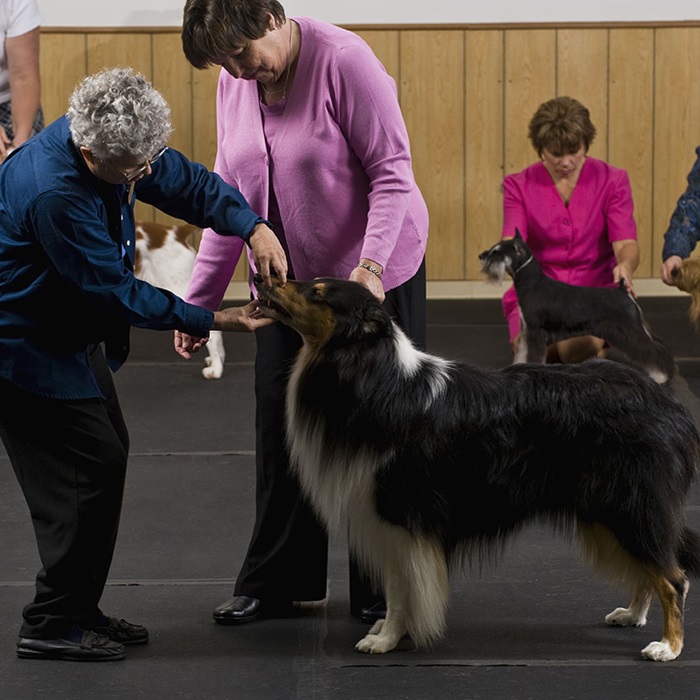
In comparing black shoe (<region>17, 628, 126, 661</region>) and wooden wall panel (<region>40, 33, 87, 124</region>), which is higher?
wooden wall panel (<region>40, 33, 87, 124</region>)

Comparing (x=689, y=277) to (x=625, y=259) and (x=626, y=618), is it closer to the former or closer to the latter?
(x=625, y=259)

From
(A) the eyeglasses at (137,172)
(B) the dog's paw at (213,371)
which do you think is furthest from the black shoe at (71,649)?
(B) the dog's paw at (213,371)

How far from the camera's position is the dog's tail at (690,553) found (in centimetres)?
299

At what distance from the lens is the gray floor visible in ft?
8.97

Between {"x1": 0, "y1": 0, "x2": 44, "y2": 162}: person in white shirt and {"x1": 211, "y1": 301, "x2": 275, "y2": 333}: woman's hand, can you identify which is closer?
{"x1": 211, "y1": 301, "x2": 275, "y2": 333}: woman's hand

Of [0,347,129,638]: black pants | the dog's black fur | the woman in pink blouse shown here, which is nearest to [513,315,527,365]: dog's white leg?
the dog's black fur

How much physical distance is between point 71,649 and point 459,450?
103cm

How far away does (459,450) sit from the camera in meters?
2.83

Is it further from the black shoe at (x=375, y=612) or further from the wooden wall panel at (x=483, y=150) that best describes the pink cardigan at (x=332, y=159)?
the wooden wall panel at (x=483, y=150)

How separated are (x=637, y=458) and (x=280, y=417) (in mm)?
896

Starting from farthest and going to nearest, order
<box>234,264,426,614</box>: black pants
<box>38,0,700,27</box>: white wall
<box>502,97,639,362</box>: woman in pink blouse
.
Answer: <box>38,0,700,27</box>: white wall
<box>502,97,639,362</box>: woman in pink blouse
<box>234,264,426,614</box>: black pants

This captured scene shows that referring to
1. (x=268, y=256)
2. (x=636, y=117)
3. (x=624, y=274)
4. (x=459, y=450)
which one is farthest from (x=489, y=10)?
(x=459, y=450)

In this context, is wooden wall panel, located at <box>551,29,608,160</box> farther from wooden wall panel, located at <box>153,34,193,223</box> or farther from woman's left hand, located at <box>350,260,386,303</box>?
woman's left hand, located at <box>350,260,386,303</box>

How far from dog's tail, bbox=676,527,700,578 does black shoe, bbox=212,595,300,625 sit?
100cm
